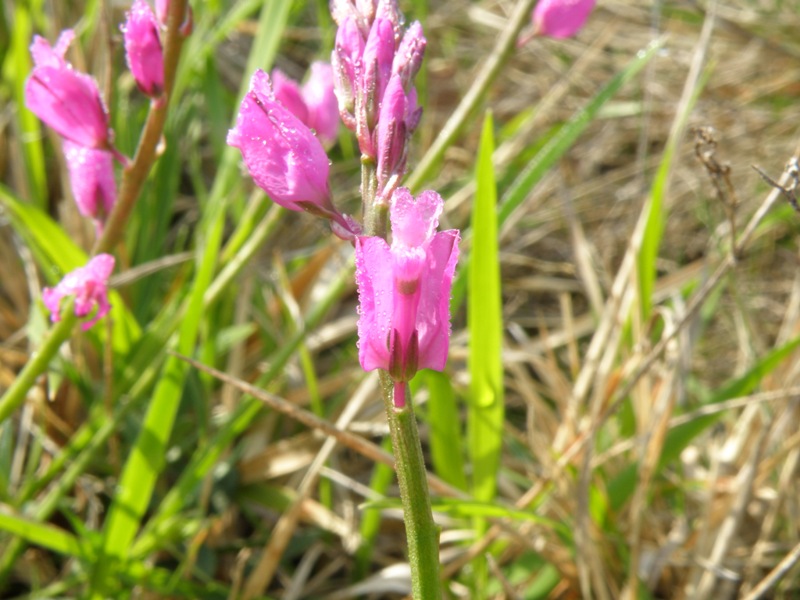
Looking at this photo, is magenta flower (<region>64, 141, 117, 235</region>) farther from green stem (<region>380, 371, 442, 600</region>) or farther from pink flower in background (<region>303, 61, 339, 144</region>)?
green stem (<region>380, 371, 442, 600</region>)

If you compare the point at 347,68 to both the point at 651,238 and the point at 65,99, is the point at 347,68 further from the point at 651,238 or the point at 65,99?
the point at 651,238

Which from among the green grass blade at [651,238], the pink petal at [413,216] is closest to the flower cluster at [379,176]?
the pink petal at [413,216]

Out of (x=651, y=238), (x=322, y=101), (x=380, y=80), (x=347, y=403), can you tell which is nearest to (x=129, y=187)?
(x=322, y=101)

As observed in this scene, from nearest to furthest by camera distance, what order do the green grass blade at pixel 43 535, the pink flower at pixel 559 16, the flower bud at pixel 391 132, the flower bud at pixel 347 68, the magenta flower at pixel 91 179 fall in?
1. the flower bud at pixel 391 132
2. the flower bud at pixel 347 68
3. the magenta flower at pixel 91 179
4. the green grass blade at pixel 43 535
5. the pink flower at pixel 559 16

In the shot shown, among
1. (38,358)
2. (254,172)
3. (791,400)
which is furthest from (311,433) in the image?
(254,172)

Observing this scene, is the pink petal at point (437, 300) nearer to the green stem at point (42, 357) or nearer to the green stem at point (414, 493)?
the green stem at point (414, 493)
